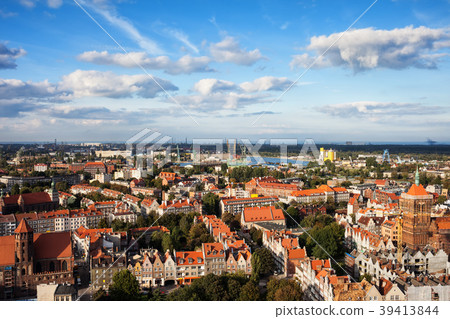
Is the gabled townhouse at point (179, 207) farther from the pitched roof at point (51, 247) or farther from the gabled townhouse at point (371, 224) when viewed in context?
the gabled townhouse at point (371, 224)

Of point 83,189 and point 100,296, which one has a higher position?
point 83,189

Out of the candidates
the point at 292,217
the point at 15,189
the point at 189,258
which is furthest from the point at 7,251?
the point at 15,189

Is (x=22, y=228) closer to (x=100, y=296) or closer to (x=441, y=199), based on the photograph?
(x=100, y=296)

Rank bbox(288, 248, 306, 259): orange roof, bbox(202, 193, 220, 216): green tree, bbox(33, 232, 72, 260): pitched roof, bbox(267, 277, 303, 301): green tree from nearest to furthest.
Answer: bbox(267, 277, 303, 301): green tree < bbox(33, 232, 72, 260): pitched roof < bbox(288, 248, 306, 259): orange roof < bbox(202, 193, 220, 216): green tree

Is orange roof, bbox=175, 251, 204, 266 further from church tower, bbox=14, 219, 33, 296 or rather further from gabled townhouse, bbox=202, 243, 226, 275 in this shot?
church tower, bbox=14, 219, 33, 296

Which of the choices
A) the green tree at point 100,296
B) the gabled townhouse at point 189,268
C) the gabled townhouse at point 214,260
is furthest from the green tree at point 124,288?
the gabled townhouse at point 214,260

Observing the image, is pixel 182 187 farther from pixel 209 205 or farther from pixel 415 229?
pixel 415 229

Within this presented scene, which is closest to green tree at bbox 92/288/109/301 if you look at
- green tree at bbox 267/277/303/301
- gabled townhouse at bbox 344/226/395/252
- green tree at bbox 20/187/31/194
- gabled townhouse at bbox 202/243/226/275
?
gabled townhouse at bbox 202/243/226/275
